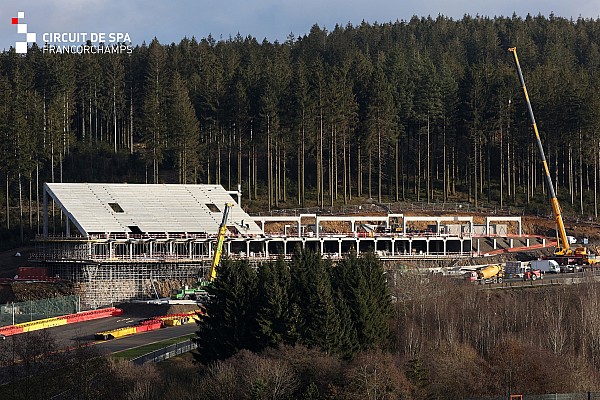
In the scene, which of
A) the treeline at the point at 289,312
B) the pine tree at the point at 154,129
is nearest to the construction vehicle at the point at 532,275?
the treeline at the point at 289,312

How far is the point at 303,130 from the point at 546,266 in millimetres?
31528

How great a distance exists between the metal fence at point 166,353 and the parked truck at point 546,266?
36445 mm

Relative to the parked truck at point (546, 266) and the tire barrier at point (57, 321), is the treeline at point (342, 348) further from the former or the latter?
the parked truck at point (546, 266)

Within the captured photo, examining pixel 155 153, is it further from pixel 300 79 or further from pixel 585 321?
pixel 585 321

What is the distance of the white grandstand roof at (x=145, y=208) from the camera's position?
92.4 m

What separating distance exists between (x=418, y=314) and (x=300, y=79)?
49561 millimetres

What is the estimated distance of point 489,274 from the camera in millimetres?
88625

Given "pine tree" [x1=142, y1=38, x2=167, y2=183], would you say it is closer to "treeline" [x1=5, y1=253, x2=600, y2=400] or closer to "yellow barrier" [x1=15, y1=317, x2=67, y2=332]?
"yellow barrier" [x1=15, y1=317, x2=67, y2=332]

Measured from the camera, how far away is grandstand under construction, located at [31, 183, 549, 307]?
8931 cm

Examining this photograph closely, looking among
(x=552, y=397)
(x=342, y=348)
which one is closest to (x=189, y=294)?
(x=342, y=348)

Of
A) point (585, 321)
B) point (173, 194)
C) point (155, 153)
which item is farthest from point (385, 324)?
point (155, 153)

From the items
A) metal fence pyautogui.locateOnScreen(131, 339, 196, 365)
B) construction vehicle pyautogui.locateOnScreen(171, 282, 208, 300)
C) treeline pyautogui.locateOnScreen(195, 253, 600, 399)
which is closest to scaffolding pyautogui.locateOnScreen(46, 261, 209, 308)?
construction vehicle pyautogui.locateOnScreen(171, 282, 208, 300)

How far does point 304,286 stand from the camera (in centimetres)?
5797

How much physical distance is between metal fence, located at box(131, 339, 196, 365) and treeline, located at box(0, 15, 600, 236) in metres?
43.0
